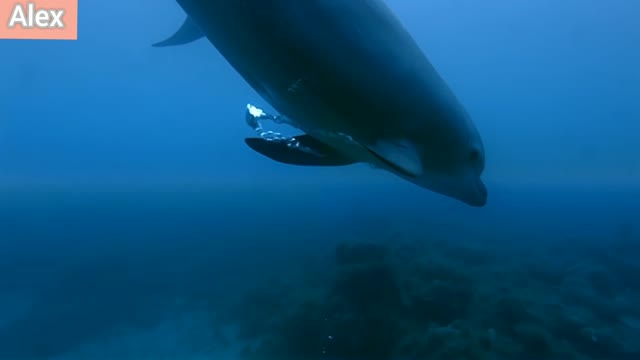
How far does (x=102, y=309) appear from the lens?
1239 centimetres

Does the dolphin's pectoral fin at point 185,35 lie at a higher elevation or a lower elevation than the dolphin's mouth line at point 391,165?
higher

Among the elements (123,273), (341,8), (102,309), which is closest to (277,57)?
(341,8)

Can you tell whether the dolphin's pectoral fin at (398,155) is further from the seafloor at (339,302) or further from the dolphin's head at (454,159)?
the seafloor at (339,302)

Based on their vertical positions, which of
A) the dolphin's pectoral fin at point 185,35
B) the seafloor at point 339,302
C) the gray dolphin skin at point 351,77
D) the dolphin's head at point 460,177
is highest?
the dolphin's pectoral fin at point 185,35

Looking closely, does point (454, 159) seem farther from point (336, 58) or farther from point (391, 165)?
point (336, 58)

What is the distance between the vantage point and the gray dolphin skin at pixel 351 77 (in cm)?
117

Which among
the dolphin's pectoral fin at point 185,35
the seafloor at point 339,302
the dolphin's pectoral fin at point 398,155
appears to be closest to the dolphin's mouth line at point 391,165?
the dolphin's pectoral fin at point 398,155

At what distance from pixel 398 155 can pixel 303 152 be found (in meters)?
0.30

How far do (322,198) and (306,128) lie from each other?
5371cm

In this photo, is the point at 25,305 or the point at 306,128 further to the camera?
the point at 25,305

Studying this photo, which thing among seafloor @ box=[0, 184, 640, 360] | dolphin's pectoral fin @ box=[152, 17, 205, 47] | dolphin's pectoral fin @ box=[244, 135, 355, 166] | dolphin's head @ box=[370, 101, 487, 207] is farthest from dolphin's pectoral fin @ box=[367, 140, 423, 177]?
seafloor @ box=[0, 184, 640, 360]

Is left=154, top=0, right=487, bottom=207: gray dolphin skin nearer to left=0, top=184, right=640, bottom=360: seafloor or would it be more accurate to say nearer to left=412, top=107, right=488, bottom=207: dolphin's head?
left=412, top=107, right=488, bottom=207: dolphin's head

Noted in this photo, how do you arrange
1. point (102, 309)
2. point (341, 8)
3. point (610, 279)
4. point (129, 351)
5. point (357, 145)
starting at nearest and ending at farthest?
→ point (341, 8), point (357, 145), point (129, 351), point (610, 279), point (102, 309)

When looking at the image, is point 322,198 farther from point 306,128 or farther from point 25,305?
point 306,128
